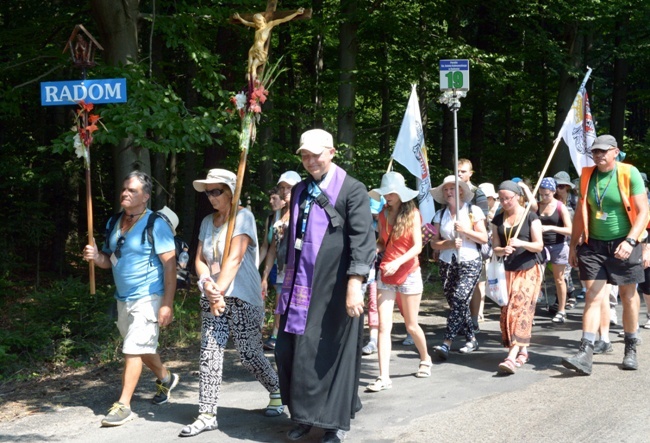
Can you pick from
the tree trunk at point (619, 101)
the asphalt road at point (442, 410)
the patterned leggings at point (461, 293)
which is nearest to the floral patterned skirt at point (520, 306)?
the asphalt road at point (442, 410)

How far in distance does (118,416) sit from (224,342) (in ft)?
3.34

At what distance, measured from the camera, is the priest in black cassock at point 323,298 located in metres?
5.38

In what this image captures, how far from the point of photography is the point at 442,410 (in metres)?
6.27

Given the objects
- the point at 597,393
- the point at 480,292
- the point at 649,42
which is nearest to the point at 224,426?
the point at 597,393

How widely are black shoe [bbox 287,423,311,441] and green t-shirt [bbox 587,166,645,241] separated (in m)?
3.53

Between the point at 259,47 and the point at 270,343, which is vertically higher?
the point at 259,47

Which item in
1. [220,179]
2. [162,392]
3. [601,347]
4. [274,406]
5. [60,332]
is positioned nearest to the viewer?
[220,179]

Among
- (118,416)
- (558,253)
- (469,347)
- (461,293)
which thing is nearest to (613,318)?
(558,253)

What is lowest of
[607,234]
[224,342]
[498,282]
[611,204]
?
[224,342]

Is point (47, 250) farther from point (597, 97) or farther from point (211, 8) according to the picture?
point (597, 97)

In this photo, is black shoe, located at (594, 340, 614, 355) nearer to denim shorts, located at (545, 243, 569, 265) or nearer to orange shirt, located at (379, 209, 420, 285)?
orange shirt, located at (379, 209, 420, 285)

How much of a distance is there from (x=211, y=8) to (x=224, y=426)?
21.8 feet

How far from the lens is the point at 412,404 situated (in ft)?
21.2

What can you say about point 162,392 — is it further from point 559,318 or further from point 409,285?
point 559,318
